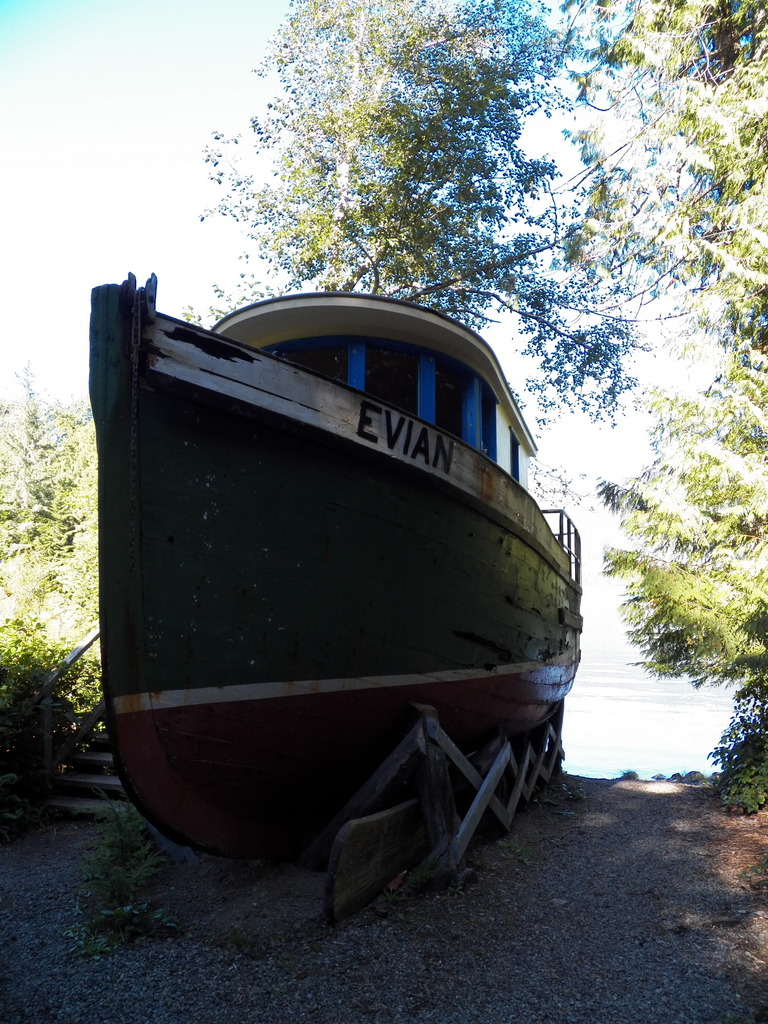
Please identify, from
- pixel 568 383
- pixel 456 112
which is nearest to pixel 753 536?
pixel 568 383

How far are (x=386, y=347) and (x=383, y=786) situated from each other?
114 inches

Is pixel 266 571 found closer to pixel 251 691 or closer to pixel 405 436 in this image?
pixel 251 691

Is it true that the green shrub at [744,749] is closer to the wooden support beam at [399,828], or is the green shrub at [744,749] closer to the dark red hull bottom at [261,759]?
the wooden support beam at [399,828]

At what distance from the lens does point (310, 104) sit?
15.2m

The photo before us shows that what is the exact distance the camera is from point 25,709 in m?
6.08

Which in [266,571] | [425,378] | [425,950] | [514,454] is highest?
[425,378]

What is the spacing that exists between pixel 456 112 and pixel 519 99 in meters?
1.63

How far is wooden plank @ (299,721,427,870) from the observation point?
153 inches

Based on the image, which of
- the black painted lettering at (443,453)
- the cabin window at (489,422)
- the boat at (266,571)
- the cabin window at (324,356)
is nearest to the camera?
the boat at (266,571)

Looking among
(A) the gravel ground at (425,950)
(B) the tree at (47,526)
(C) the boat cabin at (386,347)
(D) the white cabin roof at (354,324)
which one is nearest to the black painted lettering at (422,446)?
(C) the boat cabin at (386,347)

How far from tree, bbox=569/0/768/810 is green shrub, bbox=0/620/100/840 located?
244 inches

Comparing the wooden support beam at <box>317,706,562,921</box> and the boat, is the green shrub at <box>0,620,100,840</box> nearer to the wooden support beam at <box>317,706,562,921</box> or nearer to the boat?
the boat

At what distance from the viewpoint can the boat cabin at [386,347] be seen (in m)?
4.68

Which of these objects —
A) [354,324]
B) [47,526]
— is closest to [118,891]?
[354,324]
